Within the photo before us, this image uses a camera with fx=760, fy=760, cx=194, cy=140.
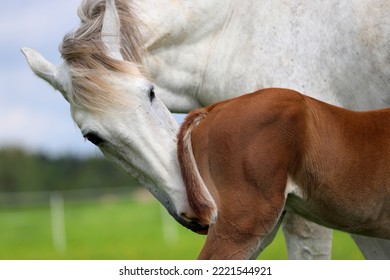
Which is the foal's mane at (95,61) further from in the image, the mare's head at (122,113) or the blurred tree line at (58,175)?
the blurred tree line at (58,175)

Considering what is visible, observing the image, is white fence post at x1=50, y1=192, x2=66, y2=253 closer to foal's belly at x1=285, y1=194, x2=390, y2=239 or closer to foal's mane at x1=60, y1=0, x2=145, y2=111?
foal's mane at x1=60, y1=0, x2=145, y2=111

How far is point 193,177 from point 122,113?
52cm

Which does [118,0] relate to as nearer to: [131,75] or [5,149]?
[131,75]

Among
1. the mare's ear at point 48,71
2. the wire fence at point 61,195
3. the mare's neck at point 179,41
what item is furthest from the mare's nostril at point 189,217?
the wire fence at point 61,195

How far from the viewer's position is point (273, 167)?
347cm

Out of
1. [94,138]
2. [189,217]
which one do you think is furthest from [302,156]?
[94,138]

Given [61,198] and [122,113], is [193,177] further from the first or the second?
[61,198]

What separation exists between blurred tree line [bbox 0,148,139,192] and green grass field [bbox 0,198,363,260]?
4737mm

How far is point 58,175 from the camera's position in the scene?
127 ft

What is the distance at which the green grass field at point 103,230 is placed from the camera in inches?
675

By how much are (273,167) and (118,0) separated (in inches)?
65.9

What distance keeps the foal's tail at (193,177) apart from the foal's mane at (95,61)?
0.38 metres

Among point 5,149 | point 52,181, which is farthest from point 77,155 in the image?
point 5,149
